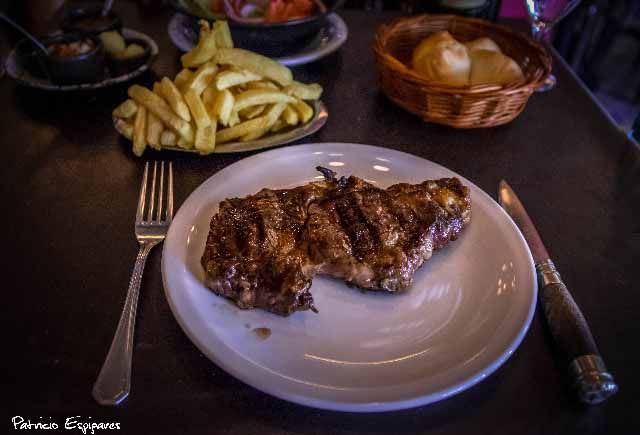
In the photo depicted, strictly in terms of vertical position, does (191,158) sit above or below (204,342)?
below

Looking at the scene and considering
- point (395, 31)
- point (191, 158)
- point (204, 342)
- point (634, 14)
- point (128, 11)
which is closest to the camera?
point (204, 342)

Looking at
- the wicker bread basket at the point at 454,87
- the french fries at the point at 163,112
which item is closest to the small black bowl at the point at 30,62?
the french fries at the point at 163,112

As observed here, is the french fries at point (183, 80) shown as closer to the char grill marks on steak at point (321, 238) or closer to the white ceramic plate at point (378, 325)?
the white ceramic plate at point (378, 325)

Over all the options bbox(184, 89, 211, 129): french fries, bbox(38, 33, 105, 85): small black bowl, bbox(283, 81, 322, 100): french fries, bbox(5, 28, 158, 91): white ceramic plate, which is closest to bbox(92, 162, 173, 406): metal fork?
bbox(184, 89, 211, 129): french fries

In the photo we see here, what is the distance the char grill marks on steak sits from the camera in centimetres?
153

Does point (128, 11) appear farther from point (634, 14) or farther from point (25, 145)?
point (634, 14)

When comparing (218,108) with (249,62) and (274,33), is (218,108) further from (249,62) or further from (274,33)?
(274,33)

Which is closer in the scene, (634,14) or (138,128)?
(138,128)

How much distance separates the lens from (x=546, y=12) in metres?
2.93

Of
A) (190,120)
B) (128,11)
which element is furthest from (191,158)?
(128,11)

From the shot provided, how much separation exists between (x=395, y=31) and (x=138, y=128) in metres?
1.66

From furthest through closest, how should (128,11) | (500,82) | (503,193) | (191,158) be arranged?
(128,11) → (500,82) → (191,158) → (503,193)

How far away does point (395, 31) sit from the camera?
287cm

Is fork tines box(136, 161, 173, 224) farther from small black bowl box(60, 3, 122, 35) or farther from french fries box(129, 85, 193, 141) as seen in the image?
small black bowl box(60, 3, 122, 35)
